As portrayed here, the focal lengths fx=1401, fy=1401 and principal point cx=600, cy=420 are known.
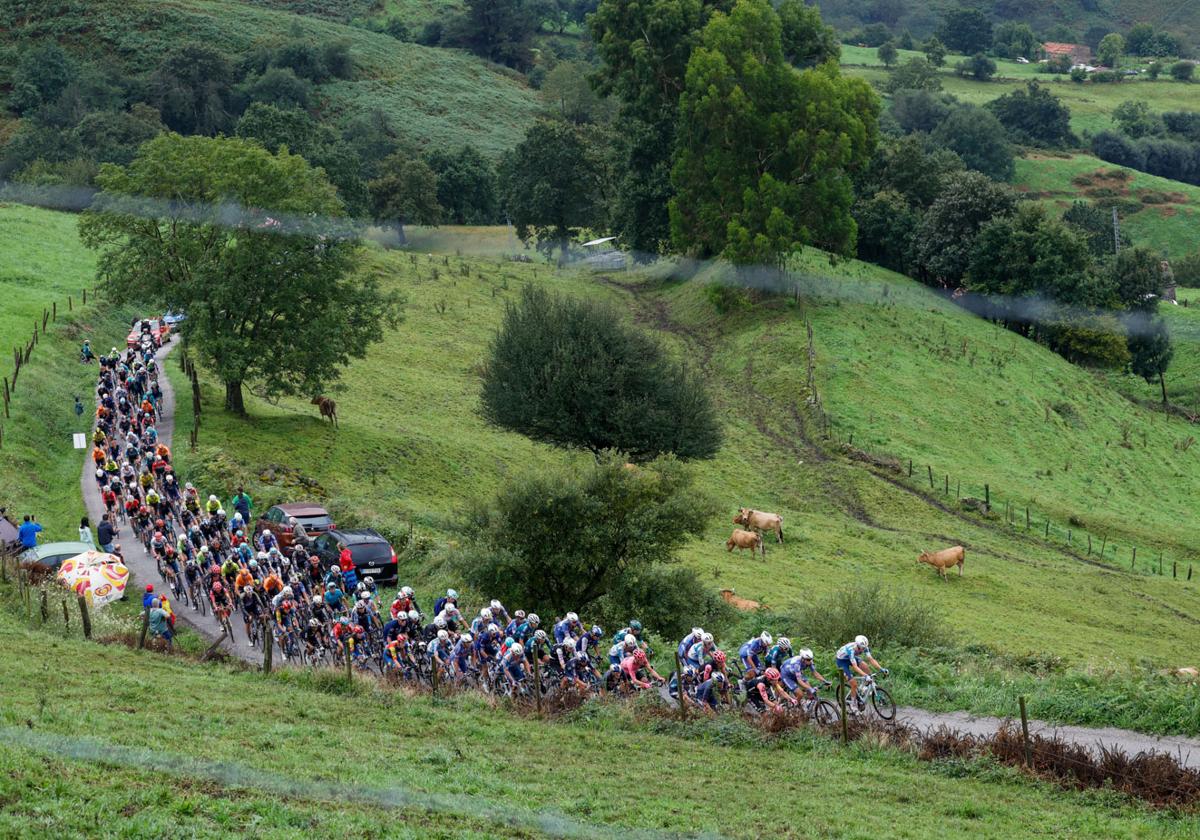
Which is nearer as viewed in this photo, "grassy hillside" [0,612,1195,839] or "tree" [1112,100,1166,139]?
"grassy hillside" [0,612,1195,839]

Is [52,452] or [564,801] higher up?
[564,801]

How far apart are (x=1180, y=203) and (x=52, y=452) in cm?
14723

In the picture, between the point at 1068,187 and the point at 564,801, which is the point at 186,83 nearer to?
the point at 1068,187

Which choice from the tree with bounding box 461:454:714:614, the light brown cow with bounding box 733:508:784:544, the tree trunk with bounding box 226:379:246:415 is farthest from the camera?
the tree trunk with bounding box 226:379:246:415

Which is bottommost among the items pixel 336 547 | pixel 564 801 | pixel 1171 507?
pixel 1171 507

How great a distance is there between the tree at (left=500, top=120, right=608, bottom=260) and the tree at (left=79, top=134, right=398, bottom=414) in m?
51.3

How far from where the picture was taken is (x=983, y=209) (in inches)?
3765

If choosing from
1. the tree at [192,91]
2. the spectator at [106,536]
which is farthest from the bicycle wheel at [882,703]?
the tree at [192,91]

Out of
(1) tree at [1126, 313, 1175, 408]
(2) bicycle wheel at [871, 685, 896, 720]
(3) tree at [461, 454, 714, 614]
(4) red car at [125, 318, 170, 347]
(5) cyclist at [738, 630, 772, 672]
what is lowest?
(1) tree at [1126, 313, 1175, 408]

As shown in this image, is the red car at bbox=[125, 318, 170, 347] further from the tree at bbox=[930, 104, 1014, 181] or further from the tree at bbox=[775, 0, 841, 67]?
the tree at bbox=[930, 104, 1014, 181]

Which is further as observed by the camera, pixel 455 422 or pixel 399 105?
pixel 399 105

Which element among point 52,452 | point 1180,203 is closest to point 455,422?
point 52,452

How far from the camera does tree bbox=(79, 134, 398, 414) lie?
53.0 m

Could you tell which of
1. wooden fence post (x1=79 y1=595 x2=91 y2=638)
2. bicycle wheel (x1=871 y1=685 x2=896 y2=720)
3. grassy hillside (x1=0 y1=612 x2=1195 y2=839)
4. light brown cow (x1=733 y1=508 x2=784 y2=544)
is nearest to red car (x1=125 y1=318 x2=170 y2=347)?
light brown cow (x1=733 y1=508 x2=784 y2=544)
